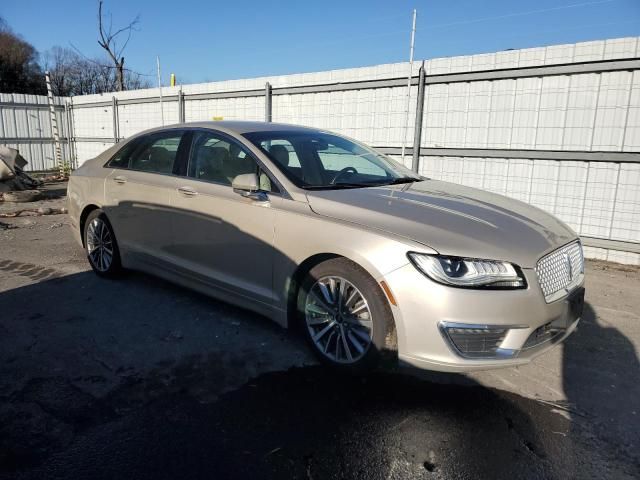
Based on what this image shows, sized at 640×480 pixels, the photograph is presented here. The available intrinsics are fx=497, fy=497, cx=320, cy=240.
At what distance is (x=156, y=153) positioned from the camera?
15.3 ft

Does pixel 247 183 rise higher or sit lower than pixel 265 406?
higher

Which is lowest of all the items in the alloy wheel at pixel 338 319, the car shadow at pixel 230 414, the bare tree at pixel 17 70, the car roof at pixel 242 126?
the car shadow at pixel 230 414

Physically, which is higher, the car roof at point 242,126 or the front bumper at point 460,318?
the car roof at point 242,126

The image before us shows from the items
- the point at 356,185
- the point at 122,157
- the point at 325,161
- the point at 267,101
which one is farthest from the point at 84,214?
the point at 267,101

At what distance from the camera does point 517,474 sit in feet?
7.65

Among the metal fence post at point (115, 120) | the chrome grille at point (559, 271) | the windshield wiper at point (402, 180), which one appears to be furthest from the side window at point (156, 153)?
the metal fence post at point (115, 120)

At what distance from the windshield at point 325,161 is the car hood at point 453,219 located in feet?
0.80

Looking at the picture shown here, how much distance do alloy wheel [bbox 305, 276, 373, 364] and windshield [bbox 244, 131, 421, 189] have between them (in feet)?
2.61

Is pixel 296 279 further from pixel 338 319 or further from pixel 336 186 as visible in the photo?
pixel 336 186

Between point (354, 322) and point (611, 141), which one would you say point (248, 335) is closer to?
point (354, 322)

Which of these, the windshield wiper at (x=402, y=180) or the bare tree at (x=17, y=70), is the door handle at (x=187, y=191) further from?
the bare tree at (x=17, y=70)

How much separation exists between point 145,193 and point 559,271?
345cm

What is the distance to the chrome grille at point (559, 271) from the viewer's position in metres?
2.89

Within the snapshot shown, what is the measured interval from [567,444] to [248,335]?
2263 mm
